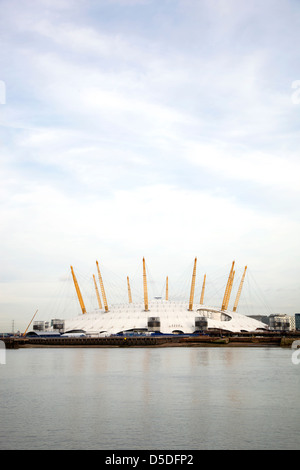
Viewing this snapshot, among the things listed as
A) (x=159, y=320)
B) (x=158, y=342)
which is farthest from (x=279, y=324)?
(x=158, y=342)

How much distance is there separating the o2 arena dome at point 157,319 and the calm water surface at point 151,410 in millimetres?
81939

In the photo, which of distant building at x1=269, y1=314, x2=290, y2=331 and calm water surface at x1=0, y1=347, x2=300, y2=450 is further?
distant building at x1=269, y1=314, x2=290, y2=331

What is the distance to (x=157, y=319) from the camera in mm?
143625

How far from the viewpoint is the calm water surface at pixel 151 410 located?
28.1 metres

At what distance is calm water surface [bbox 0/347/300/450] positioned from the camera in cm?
2808

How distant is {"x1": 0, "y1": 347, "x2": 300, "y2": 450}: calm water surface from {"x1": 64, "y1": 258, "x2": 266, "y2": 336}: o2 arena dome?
269 feet

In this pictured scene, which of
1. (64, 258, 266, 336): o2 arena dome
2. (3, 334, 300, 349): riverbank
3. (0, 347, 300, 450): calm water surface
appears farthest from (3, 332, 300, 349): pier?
(0, 347, 300, 450): calm water surface

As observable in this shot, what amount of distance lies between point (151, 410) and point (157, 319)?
108 meters

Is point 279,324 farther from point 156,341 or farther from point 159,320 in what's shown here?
point 156,341

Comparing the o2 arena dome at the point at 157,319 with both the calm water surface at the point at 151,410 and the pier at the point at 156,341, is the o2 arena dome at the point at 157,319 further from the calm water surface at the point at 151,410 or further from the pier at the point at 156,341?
the calm water surface at the point at 151,410

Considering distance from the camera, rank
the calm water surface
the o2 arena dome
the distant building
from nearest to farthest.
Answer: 1. the calm water surface
2. the o2 arena dome
3. the distant building

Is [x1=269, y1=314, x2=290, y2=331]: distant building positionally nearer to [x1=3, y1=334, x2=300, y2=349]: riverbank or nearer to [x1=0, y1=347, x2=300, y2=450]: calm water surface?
[x1=3, y1=334, x2=300, y2=349]: riverbank
